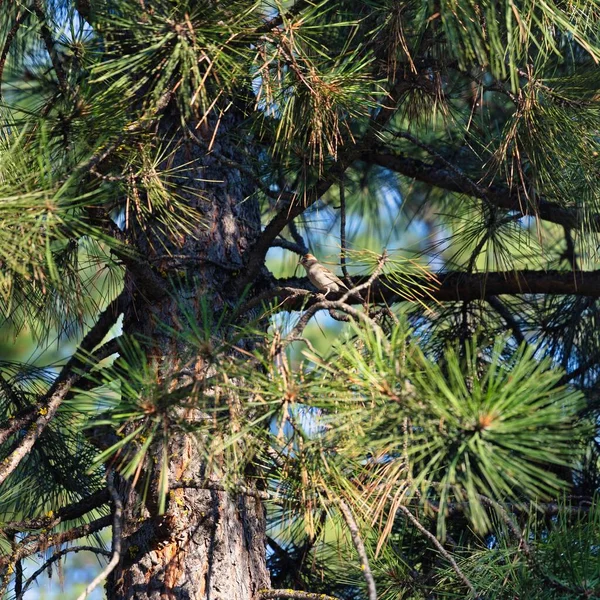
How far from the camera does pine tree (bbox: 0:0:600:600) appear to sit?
3.15 feet

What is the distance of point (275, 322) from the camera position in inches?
41.9

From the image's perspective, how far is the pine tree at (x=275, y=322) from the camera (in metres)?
0.96

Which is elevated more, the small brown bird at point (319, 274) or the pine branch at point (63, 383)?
the small brown bird at point (319, 274)

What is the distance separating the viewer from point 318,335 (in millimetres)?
4980

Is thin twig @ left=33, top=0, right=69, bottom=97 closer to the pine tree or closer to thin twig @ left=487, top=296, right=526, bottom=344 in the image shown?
the pine tree

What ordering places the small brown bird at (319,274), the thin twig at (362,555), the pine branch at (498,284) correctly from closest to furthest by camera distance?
the thin twig at (362,555)
the small brown bird at (319,274)
the pine branch at (498,284)

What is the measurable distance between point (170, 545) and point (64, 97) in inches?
30.0

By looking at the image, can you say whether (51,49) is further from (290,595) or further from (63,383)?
(290,595)

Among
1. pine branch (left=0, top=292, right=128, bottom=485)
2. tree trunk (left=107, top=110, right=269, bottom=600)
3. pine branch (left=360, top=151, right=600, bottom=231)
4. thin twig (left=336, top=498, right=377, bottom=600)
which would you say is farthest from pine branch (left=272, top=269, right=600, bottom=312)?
thin twig (left=336, top=498, right=377, bottom=600)

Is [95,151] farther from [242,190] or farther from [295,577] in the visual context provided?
[295,577]

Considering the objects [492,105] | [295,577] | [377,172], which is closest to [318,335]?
[377,172]

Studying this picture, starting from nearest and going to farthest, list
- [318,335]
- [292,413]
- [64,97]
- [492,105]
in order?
1. [292,413]
2. [64,97]
3. [492,105]
4. [318,335]

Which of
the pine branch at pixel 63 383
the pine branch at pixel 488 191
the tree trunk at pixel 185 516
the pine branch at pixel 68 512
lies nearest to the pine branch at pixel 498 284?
the pine branch at pixel 488 191

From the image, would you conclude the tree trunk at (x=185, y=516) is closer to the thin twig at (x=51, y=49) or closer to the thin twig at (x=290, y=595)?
the thin twig at (x=290, y=595)
